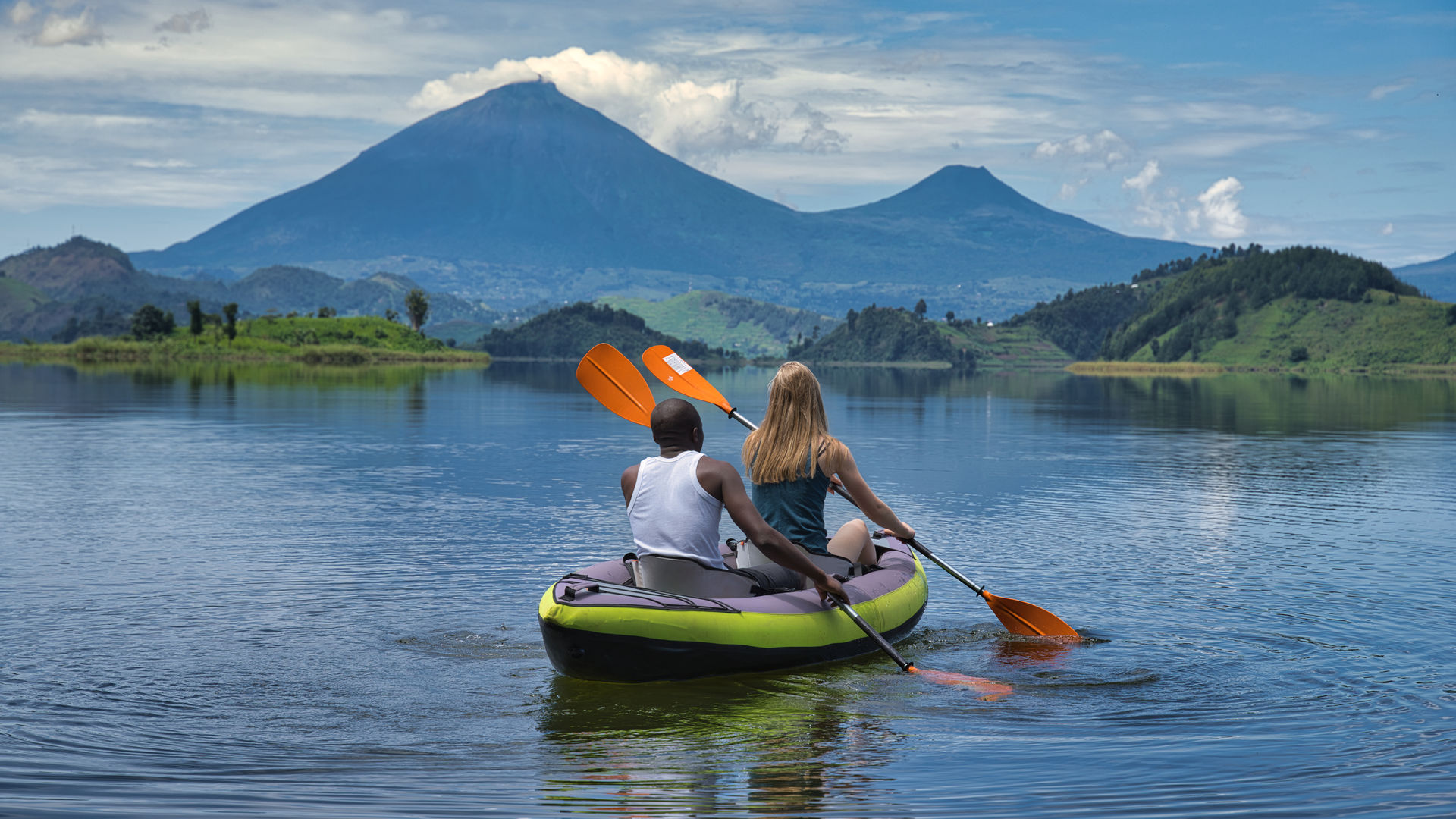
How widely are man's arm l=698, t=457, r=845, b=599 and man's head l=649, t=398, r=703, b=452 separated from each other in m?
0.32

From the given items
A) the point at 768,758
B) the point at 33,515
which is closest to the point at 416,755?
the point at 768,758

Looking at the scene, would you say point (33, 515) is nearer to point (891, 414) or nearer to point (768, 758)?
point (768, 758)

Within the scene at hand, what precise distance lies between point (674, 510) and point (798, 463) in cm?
176

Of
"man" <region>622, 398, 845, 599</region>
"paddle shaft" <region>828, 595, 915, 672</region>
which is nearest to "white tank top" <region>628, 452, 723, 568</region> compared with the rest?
"man" <region>622, 398, 845, 599</region>

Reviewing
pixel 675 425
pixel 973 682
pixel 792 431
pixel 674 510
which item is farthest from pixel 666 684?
pixel 973 682

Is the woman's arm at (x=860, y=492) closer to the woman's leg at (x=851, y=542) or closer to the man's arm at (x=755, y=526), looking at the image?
the woman's leg at (x=851, y=542)

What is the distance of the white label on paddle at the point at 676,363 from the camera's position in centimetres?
1703

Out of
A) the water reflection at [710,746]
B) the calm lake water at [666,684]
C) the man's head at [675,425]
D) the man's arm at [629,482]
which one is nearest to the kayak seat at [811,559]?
the calm lake water at [666,684]

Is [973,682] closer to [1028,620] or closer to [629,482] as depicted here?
[1028,620]

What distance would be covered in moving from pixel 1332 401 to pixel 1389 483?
63879 mm

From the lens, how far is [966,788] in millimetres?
9156

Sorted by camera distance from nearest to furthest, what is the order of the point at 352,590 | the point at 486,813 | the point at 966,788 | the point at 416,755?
the point at 486,813
the point at 966,788
the point at 416,755
the point at 352,590

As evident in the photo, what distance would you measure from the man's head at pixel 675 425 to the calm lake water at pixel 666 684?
2.35 m

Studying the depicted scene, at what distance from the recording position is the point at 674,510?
37.9 feet
